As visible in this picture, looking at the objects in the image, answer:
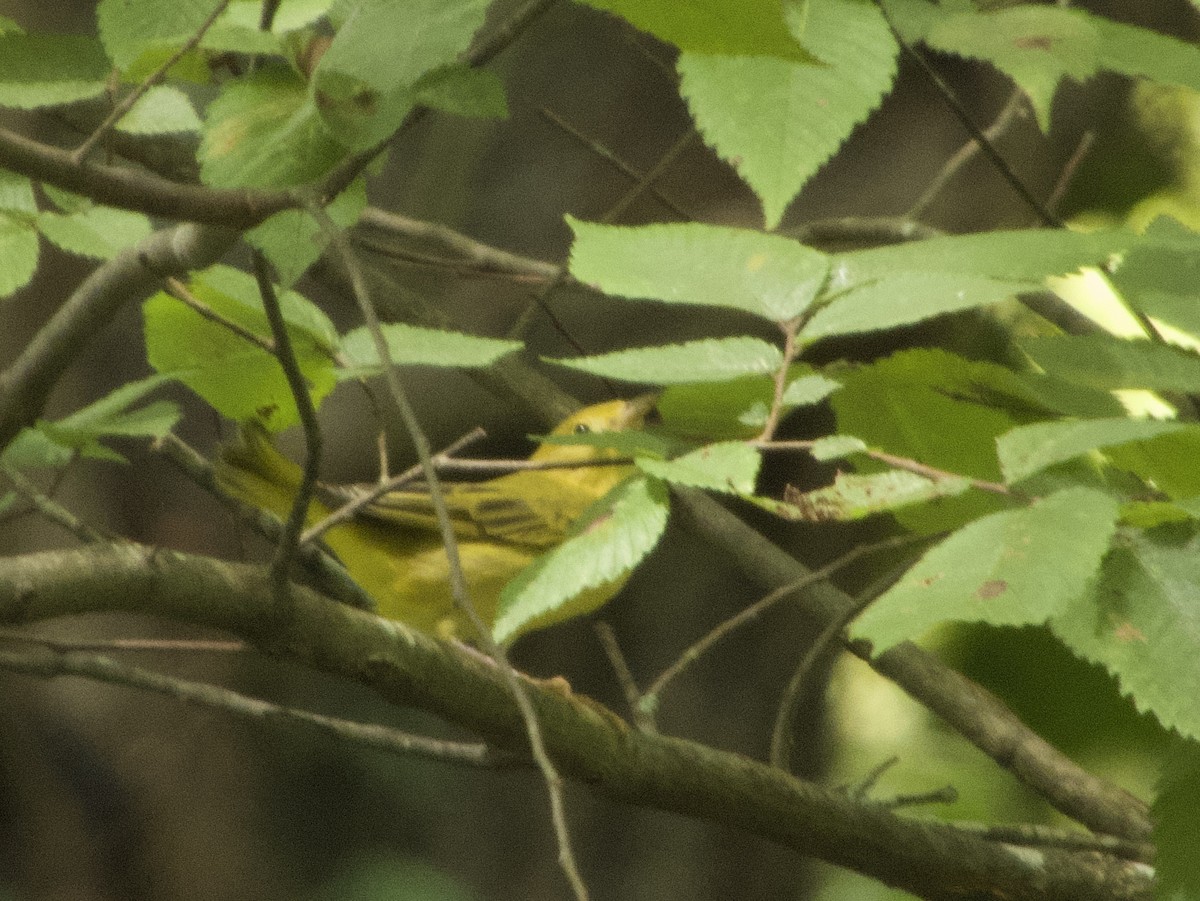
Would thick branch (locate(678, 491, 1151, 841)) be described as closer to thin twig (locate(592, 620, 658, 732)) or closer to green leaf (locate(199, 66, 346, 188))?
thin twig (locate(592, 620, 658, 732))

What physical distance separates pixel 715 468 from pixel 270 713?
0.88m

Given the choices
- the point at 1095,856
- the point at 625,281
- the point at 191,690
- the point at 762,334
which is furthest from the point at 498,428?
the point at 625,281

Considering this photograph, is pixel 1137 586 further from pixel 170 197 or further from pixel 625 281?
pixel 170 197

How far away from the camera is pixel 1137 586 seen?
2.53ft

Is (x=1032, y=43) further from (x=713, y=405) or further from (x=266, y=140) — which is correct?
(x=266, y=140)

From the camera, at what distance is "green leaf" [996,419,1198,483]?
29.2 inches

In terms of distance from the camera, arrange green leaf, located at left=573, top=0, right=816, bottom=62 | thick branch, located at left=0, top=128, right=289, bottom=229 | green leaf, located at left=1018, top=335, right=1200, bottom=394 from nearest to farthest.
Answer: green leaf, located at left=573, top=0, right=816, bottom=62 < thick branch, located at left=0, top=128, right=289, bottom=229 < green leaf, located at left=1018, top=335, right=1200, bottom=394

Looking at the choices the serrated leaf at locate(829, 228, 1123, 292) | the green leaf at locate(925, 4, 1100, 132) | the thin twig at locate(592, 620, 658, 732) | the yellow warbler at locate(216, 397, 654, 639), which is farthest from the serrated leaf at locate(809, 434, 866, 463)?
the yellow warbler at locate(216, 397, 654, 639)

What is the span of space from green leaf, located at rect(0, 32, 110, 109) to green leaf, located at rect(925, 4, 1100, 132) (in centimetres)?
75

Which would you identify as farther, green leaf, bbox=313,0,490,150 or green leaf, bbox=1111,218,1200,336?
green leaf, bbox=1111,218,1200,336

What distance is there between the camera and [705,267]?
974mm

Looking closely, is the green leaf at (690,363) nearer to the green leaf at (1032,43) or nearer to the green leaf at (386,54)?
the green leaf at (386,54)

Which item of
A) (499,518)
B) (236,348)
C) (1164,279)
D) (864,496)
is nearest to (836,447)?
(864,496)

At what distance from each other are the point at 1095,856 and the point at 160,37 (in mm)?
A: 1479
